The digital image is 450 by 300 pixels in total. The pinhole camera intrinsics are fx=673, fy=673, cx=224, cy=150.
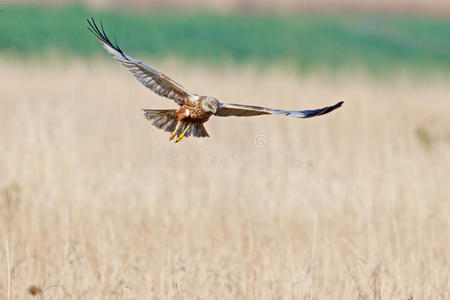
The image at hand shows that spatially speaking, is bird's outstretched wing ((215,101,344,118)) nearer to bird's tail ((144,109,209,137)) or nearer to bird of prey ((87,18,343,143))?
bird of prey ((87,18,343,143))

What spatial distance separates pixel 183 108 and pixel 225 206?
4.43 metres

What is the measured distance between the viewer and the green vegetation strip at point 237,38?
29547 millimetres

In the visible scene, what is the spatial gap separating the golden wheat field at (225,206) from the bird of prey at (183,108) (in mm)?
1572

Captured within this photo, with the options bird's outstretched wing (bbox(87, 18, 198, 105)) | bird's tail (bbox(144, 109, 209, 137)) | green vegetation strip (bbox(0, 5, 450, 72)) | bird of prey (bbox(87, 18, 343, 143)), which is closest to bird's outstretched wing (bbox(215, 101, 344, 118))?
bird of prey (bbox(87, 18, 343, 143))

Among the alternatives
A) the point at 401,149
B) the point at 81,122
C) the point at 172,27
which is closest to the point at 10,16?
the point at 172,27

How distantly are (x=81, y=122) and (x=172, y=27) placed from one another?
22.1 metres

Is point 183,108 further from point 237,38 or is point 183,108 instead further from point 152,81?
point 237,38

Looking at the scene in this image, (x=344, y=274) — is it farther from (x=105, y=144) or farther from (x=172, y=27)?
(x=172, y=27)

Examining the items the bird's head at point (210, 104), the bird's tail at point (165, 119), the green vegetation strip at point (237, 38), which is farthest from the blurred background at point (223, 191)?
the green vegetation strip at point (237, 38)

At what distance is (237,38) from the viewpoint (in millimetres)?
33906

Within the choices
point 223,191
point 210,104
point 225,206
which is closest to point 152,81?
point 210,104

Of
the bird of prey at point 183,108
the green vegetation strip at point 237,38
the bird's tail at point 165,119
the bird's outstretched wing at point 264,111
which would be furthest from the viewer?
the green vegetation strip at point 237,38

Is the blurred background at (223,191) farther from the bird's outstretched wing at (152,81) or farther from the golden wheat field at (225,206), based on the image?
the bird's outstretched wing at (152,81)

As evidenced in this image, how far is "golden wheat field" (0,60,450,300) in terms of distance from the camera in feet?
20.3
